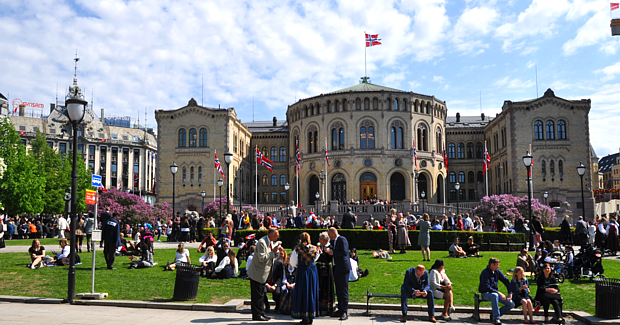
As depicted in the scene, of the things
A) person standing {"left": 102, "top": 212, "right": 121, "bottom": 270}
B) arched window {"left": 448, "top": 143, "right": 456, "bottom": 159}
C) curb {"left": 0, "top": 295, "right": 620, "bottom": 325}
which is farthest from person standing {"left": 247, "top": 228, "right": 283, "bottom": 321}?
arched window {"left": 448, "top": 143, "right": 456, "bottom": 159}

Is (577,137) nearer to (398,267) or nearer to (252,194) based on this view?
(252,194)

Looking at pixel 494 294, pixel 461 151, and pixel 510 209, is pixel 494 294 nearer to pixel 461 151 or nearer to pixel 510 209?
pixel 510 209

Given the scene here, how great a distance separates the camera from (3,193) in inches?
1501

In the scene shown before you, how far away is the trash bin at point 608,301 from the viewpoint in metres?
10.4

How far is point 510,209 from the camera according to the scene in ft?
127

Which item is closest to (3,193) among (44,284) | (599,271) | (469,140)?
(44,284)

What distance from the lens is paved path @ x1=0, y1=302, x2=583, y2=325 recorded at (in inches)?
376

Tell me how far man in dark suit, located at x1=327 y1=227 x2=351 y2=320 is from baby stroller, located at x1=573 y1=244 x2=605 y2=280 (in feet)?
30.8

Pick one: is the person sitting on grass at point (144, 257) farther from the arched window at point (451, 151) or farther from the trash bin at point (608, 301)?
the arched window at point (451, 151)

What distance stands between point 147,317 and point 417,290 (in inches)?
230

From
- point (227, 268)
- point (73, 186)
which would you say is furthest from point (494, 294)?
point (73, 186)

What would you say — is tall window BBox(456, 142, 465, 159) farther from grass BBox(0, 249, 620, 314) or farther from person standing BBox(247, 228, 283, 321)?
person standing BBox(247, 228, 283, 321)

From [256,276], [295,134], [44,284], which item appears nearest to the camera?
[256,276]

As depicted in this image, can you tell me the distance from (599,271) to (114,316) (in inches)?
565
